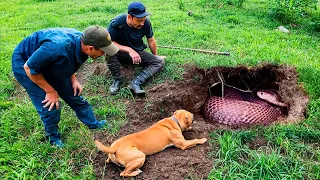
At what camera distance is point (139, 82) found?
5441 millimetres

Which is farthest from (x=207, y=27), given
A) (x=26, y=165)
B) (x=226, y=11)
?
(x=26, y=165)

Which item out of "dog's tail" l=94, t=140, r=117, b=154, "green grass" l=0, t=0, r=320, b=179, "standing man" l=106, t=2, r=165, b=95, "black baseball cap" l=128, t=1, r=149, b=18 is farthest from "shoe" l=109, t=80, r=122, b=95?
"dog's tail" l=94, t=140, r=117, b=154

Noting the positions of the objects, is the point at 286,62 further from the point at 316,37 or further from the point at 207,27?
the point at 207,27

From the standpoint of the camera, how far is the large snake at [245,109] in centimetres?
504

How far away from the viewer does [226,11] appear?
9.46m

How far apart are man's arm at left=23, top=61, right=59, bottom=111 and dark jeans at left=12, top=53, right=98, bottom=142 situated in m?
0.14

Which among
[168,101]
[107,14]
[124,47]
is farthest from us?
[107,14]

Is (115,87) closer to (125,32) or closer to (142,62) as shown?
(142,62)

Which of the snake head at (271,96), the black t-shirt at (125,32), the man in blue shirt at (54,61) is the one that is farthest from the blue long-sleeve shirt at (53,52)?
the snake head at (271,96)

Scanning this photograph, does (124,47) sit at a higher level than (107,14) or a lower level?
higher

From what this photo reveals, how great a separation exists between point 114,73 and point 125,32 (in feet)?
2.32

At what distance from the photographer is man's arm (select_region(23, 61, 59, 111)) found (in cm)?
361

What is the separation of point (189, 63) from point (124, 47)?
1.26 m

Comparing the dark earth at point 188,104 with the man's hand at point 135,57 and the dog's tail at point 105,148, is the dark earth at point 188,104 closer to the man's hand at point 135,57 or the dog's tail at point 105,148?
the dog's tail at point 105,148
